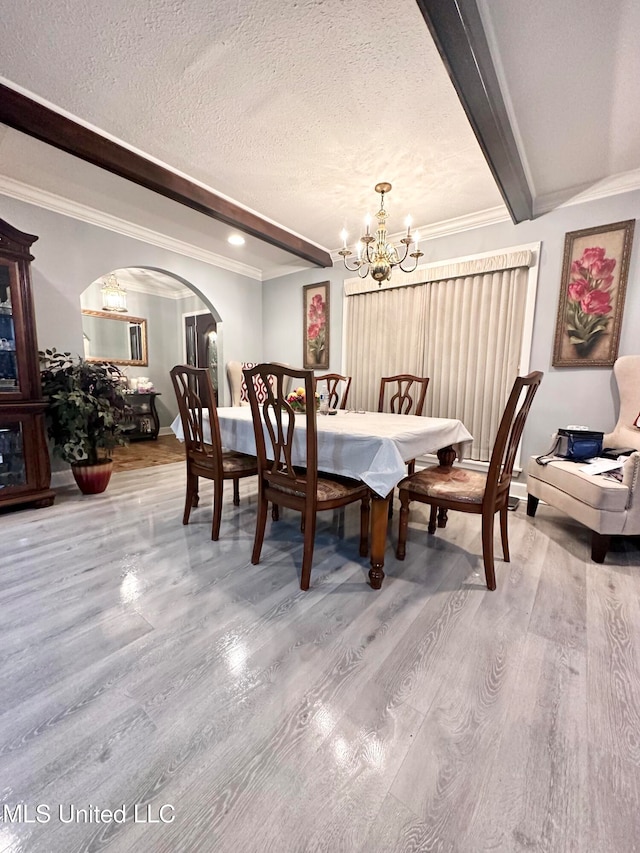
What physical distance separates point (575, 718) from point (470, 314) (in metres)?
2.94

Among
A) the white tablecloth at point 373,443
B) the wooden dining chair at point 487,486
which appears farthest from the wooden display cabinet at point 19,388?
the wooden dining chair at point 487,486

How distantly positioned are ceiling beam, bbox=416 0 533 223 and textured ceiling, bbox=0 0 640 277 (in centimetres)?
8

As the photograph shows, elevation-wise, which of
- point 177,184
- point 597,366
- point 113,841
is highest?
point 177,184

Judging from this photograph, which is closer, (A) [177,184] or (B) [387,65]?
(B) [387,65]

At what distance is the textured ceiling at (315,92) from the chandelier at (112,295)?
6.78 feet

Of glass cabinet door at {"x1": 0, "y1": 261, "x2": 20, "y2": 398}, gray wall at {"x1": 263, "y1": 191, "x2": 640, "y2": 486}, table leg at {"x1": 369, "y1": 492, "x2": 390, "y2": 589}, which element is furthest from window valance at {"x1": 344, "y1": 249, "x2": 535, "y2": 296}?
glass cabinet door at {"x1": 0, "y1": 261, "x2": 20, "y2": 398}

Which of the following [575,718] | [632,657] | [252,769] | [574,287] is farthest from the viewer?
[574,287]

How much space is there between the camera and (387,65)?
1.64m

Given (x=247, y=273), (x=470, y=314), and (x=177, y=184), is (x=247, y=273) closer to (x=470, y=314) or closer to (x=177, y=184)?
(x=177, y=184)

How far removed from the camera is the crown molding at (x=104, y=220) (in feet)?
9.02

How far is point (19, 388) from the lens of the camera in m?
2.59

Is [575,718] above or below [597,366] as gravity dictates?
below

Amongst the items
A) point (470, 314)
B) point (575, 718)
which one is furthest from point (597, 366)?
point (575, 718)

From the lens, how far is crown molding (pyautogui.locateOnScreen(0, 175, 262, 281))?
2.75 metres
